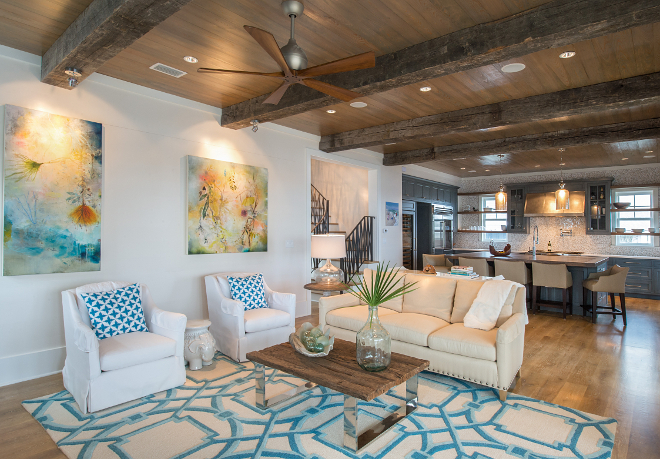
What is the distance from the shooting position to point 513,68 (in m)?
3.74

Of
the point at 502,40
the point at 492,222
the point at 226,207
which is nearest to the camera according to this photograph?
the point at 502,40

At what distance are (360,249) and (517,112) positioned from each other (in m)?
4.09

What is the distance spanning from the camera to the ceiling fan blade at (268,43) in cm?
229

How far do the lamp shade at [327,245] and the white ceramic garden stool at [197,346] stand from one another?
5.75ft

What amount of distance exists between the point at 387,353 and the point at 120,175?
321 centimetres

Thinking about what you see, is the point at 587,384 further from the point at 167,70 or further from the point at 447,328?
the point at 167,70

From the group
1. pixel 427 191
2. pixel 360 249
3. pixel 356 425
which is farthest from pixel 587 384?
pixel 427 191

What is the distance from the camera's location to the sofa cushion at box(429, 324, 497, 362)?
322cm

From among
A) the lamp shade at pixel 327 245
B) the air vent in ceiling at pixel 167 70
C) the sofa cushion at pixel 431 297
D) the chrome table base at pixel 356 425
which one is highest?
the air vent in ceiling at pixel 167 70

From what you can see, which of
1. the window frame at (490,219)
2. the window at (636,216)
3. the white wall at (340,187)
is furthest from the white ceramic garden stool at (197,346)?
the window at (636,216)

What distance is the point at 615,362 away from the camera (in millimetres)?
4102

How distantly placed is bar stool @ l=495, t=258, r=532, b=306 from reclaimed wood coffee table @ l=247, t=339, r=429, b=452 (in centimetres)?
425

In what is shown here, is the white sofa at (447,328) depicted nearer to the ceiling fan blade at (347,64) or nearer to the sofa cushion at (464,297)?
the sofa cushion at (464,297)

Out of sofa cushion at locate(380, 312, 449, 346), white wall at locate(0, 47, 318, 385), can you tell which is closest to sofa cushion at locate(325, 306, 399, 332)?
sofa cushion at locate(380, 312, 449, 346)
